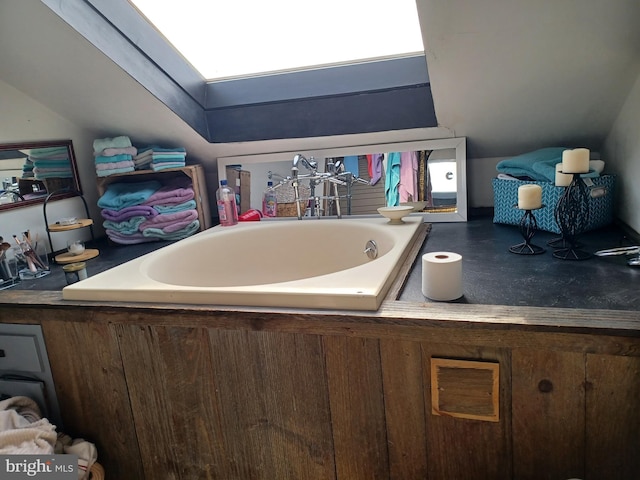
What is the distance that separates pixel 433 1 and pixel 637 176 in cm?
89

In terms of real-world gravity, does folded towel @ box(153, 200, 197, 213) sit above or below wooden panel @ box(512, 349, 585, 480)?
above

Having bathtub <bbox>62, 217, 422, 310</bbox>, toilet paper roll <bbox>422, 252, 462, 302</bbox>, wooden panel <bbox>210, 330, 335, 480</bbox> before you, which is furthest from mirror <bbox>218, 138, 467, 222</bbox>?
wooden panel <bbox>210, 330, 335, 480</bbox>

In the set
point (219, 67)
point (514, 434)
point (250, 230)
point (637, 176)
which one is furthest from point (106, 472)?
point (637, 176)

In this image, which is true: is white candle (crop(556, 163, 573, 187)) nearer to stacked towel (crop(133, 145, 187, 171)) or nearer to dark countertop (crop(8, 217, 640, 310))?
dark countertop (crop(8, 217, 640, 310))

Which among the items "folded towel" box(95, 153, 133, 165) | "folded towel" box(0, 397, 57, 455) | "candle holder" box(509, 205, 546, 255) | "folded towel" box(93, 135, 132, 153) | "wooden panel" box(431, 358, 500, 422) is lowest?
"folded towel" box(0, 397, 57, 455)

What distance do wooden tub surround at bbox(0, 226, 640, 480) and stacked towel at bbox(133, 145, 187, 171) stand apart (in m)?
0.81

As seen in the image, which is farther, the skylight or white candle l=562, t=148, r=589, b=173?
the skylight

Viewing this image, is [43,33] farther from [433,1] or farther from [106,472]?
[106,472]

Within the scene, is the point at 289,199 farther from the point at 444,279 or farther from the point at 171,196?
the point at 444,279

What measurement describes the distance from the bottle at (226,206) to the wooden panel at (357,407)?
1.17 metres

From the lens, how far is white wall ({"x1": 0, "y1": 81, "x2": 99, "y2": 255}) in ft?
5.56

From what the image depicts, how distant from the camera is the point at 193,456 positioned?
1243mm

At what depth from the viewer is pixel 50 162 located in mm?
1886

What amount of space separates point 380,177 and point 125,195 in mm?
1160
